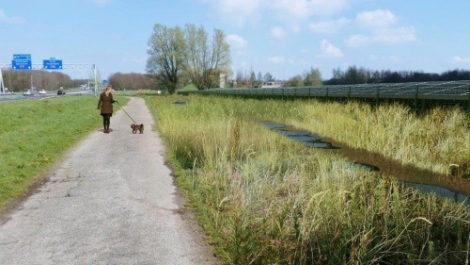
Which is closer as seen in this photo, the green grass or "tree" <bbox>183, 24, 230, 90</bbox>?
the green grass

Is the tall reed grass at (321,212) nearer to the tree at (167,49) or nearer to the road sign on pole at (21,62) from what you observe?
the road sign on pole at (21,62)

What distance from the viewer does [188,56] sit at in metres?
78.9

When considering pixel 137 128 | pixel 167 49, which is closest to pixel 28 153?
pixel 137 128

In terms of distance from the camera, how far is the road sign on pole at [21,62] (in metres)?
51.7

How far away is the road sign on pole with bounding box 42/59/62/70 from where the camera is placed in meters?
55.8

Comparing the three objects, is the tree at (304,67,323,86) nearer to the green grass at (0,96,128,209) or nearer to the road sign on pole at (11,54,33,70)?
the road sign on pole at (11,54,33,70)

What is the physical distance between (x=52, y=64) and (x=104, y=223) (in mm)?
57958

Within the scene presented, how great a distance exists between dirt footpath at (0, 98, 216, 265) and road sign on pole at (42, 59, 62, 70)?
53443 millimetres

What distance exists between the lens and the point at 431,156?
8641 mm

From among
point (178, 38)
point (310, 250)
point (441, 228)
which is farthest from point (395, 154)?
point (178, 38)

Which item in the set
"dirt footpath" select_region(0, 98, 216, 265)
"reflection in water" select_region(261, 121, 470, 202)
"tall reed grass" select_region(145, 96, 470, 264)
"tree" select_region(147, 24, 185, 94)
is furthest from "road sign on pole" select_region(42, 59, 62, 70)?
"reflection in water" select_region(261, 121, 470, 202)

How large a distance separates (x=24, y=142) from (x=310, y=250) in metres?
10.1

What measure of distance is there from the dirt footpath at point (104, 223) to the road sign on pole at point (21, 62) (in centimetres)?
5064

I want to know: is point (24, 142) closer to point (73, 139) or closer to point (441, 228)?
point (73, 139)
